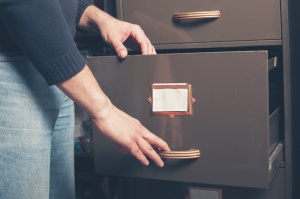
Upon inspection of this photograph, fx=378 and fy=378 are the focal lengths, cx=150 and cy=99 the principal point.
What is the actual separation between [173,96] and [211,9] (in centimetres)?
28

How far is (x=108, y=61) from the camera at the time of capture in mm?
803

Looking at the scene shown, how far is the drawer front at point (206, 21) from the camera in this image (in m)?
0.88

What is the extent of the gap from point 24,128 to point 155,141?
0.25 m

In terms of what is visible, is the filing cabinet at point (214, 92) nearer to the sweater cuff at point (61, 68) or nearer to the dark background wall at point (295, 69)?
the dark background wall at point (295, 69)

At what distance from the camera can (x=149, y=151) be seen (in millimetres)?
736

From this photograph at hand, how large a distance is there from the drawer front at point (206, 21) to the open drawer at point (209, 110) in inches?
6.4

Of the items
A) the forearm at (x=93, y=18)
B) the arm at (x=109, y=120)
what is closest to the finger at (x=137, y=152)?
the arm at (x=109, y=120)

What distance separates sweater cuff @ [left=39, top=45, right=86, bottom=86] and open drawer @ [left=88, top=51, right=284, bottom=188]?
0.18 metres

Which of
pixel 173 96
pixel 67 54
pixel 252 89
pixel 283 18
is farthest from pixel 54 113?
pixel 283 18

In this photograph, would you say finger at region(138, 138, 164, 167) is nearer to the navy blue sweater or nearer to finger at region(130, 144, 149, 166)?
finger at region(130, 144, 149, 166)

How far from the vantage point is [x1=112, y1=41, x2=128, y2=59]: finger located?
780 millimetres

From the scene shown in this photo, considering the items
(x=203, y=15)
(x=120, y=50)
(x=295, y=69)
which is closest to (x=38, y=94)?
(x=120, y=50)

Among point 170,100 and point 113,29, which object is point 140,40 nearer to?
point 113,29

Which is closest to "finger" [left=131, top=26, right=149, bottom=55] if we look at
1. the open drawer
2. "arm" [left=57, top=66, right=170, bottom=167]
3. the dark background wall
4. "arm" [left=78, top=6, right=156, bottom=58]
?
"arm" [left=78, top=6, right=156, bottom=58]
